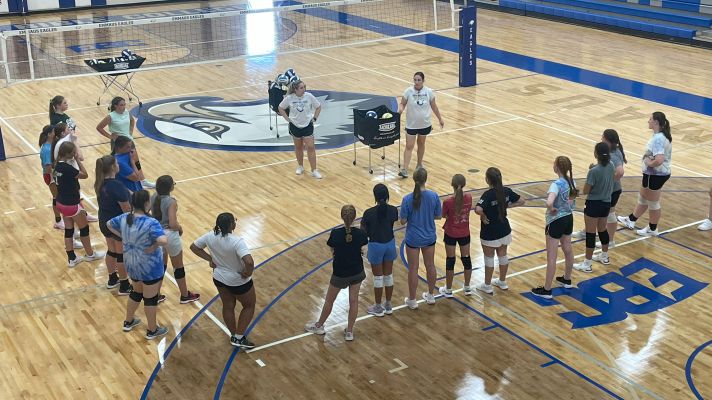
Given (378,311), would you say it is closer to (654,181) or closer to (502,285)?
(502,285)


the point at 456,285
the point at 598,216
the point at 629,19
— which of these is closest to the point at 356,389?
the point at 456,285

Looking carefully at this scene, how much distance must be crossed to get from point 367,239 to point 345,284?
19.4 inches

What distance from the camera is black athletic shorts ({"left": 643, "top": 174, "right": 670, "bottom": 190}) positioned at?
10.7 m

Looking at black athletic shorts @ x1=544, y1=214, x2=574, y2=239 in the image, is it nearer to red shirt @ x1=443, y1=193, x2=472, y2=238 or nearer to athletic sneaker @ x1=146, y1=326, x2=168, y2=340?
red shirt @ x1=443, y1=193, x2=472, y2=238

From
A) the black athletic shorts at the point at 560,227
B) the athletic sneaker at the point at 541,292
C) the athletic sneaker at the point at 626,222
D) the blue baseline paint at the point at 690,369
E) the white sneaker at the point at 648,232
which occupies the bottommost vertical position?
the blue baseline paint at the point at 690,369

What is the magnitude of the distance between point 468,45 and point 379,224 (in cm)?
1098

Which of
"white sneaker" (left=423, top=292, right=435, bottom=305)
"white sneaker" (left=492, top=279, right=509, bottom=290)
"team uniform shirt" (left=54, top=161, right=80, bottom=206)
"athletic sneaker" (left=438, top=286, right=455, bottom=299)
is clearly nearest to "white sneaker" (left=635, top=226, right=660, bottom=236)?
"white sneaker" (left=492, top=279, right=509, bottom=290)

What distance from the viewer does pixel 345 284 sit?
8336 millimetres

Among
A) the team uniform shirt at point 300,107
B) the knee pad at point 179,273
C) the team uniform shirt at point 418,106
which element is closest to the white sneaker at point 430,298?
the knee pad at point 179,273

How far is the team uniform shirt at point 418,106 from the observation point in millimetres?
→ 12883

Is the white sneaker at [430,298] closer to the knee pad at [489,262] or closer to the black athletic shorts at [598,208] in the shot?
the knee pad at [489,262]

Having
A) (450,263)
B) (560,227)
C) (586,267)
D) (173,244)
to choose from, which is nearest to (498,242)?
(450,263)

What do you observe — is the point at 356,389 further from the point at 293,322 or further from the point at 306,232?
the point at 306,232

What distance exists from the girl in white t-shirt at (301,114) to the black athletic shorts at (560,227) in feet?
15.8
